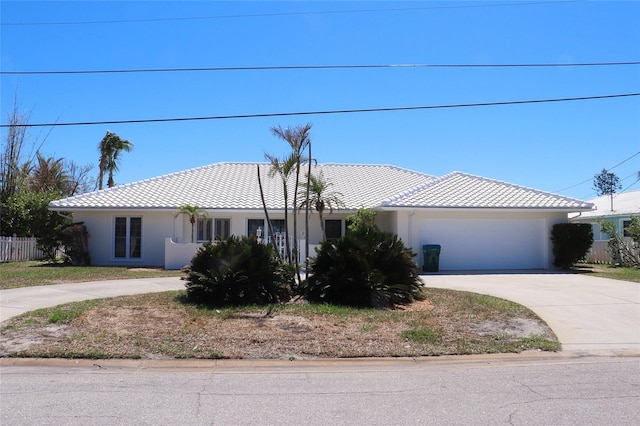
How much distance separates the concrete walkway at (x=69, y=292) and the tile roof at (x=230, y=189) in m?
6.92

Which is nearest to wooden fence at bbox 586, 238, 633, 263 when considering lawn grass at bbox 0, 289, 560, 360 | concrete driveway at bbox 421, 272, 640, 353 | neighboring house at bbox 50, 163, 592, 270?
neighboring house at bbox 50, 163, 592, 270

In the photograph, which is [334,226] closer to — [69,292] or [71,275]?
[71,275]

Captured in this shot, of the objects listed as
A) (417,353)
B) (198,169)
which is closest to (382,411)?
(417,353)

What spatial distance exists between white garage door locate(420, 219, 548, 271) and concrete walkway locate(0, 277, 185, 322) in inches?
416

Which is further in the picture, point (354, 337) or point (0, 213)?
point (0, 213)

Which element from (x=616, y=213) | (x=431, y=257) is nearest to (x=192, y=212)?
(x=431, y=257)

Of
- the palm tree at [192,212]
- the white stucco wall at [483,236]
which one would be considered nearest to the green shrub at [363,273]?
the white stucco wall at [483,236]

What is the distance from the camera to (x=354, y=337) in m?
9.47

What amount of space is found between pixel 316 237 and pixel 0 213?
1683 cm

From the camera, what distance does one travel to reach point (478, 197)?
75.7 ft

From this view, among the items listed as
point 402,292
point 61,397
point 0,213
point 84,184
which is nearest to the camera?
point 61,397

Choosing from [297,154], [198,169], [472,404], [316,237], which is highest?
[198,169]

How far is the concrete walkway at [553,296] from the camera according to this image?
9909 mm

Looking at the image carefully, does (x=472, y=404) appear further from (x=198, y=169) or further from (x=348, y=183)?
(x=198, y=169)
